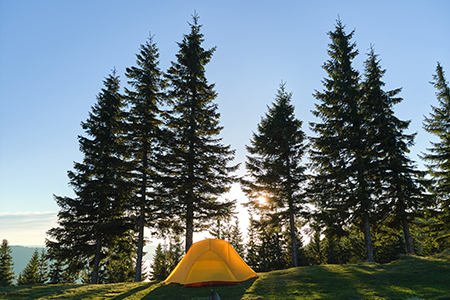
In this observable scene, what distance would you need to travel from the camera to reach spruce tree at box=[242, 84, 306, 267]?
20.0m

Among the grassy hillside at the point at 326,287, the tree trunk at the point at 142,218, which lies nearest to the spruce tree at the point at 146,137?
the tree trunk at the point at 142,218

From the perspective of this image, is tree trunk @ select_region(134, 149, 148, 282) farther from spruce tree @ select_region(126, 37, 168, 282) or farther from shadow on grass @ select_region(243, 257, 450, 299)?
shadow on grass @ select_region(243, 257, 450, 299)

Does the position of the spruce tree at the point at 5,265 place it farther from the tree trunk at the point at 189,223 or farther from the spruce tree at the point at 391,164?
the spruce tree at the point at 391,164

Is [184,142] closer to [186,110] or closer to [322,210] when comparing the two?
[186,110]

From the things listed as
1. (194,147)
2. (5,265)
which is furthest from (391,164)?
(5,265)

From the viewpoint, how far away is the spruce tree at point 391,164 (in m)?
17.3

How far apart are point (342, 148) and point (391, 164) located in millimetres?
3242

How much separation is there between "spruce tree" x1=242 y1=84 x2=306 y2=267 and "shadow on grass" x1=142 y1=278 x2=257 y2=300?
889cm

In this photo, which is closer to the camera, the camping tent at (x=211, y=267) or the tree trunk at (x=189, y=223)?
the camping tent at (x=211, y=267)

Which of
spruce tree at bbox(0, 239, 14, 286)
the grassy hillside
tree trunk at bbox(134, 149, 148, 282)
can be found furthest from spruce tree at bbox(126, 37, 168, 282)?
spruce tree at bbox(0, 239, 14, 286)

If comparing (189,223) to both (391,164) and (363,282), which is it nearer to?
(363,282)

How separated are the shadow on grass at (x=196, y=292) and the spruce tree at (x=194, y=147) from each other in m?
6.46

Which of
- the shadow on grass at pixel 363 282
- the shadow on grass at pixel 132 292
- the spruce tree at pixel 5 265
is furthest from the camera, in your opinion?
the spruce tree at pixel 5 265

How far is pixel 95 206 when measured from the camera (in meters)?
20.0
